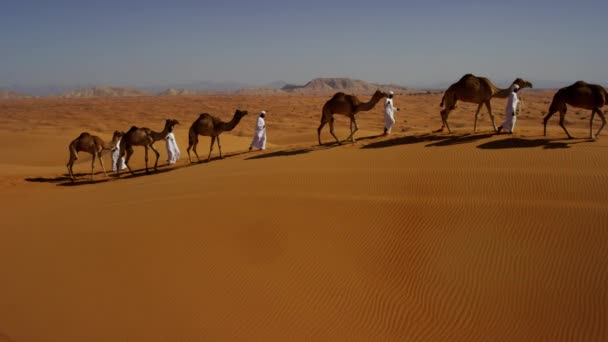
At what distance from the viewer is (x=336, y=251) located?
6.89 m

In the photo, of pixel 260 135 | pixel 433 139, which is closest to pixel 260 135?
pixel 260 135

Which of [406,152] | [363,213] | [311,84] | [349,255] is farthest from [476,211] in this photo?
[311,84]

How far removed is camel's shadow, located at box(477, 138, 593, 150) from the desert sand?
0.04 meters

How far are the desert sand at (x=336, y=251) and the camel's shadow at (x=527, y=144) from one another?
4 cm

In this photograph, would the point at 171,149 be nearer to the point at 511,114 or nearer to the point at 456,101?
the point at 456,101

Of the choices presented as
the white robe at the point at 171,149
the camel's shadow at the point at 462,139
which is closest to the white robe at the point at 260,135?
the white robe at the point at 171,149

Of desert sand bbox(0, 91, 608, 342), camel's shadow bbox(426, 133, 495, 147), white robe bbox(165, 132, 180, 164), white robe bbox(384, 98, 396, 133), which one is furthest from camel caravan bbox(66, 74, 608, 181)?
white robe bbox(165, 132, 180, 164)

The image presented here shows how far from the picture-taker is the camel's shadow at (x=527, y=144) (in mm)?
10281

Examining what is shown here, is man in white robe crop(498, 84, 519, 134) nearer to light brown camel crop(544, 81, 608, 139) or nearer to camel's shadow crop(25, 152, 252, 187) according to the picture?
light brown camel crop(544, 81, 608, 139)

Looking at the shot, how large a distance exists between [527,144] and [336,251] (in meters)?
5.99

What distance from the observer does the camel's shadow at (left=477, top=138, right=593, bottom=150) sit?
33.7 ft

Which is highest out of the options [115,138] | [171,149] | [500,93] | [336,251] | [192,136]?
[500,93]

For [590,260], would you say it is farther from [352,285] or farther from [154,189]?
[154,189]

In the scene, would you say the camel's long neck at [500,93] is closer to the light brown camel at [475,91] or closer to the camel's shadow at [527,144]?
the light brown camel at [475,91]
